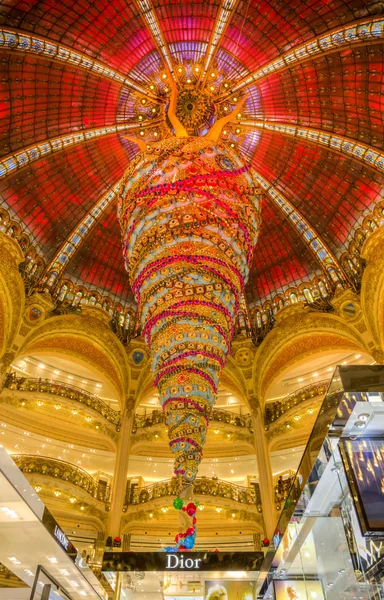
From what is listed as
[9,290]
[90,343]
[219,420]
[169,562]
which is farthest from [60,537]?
[219,420]

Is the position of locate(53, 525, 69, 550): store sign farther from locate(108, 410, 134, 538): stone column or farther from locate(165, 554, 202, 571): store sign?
locate(108, 410, 134, 538): stone column

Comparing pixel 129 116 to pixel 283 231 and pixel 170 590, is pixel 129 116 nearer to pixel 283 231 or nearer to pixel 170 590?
pixel 283 231

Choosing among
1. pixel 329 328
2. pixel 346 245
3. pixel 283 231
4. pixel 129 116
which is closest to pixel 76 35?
pixel 129 116

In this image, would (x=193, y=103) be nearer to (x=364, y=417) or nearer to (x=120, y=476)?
(x=364, y=417)

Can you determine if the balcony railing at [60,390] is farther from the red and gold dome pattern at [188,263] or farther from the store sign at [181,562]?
the store sign at [181,562]

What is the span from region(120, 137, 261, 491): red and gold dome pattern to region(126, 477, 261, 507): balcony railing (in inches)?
399

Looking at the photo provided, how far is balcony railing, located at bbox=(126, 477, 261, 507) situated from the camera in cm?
1609

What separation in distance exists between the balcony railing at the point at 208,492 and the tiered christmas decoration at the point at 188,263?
9.87m

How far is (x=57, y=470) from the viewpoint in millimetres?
16047

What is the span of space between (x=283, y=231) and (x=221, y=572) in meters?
12.7

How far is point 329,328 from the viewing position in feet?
55.2

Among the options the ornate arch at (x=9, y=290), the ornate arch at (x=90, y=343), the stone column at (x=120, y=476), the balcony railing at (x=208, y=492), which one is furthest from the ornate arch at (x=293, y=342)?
the ornate arch at (x=9, y=290)

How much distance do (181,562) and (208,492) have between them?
34.4 ft

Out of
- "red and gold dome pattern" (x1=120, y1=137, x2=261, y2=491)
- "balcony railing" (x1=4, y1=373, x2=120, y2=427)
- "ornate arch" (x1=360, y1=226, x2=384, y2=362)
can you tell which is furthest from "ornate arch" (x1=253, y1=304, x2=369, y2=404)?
"red and gold dome pattern" (x1=120, y1=137, x2=261, y2=491)
